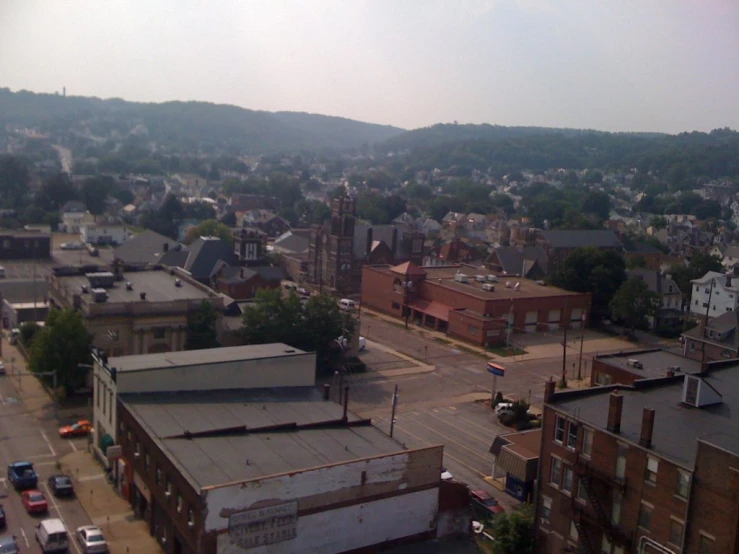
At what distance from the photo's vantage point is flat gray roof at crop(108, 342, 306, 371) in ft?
88.9

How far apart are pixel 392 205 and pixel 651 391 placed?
321 ft

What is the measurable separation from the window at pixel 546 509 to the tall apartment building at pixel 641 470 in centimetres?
Result: 3

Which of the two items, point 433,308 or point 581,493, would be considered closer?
point 581,493

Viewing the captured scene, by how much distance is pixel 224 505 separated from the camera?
18969 mm

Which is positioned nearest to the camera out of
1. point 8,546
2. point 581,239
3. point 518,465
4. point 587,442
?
point 8,546

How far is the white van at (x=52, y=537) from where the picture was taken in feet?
69.1

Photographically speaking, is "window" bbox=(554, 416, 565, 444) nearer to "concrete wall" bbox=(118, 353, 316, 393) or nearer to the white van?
"concrete wall" bbox=(118, 353, 316, 393)

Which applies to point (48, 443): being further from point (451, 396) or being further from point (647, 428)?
point (647, 428)

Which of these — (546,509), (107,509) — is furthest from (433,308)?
(107,509)

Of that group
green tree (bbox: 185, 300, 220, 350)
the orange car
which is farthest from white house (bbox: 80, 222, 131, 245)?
the orange car

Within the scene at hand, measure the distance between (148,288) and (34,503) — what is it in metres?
19.1

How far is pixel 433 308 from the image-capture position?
5503cm

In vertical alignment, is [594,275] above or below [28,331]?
above

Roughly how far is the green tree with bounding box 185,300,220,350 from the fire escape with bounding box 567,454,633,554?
850 inches
